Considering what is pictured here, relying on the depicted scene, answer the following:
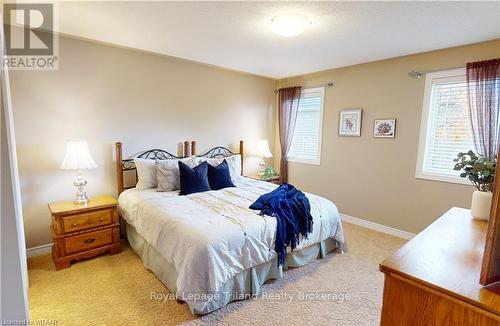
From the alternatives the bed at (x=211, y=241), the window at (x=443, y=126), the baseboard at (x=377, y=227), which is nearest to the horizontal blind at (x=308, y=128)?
the baseboard at (x=377, y=227)

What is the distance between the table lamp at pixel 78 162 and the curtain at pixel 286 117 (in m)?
3.26

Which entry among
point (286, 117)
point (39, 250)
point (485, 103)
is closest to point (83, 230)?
point (39, 250)

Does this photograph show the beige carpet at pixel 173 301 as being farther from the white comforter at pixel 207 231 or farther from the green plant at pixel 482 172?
the green plant at pixel 482 172

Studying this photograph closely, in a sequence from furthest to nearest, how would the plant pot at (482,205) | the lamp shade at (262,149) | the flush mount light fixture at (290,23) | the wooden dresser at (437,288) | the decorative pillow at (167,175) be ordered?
the lamp shade at (262,149) → the decorative pillow at (167,175) → the flush mount light fixture at (290,23) → the plant pot at (482,205) → the wooden dresser at (437,288)

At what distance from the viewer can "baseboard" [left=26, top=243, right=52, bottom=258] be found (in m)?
2.83

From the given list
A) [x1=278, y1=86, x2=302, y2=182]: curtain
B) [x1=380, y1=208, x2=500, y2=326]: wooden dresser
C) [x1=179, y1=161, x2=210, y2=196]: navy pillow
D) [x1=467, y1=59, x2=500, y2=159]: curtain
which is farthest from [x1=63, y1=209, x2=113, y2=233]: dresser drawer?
[x1=467, y1=59, x2=500, y2=159]: curtain

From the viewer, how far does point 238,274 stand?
7.00 feet

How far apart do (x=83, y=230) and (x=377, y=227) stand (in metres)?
3.86

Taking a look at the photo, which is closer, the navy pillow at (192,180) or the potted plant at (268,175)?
the navy pillow at (192,180)

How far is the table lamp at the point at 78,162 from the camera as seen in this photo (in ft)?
8.73

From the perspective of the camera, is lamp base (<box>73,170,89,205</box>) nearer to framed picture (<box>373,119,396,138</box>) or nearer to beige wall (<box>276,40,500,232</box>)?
beige wall (<box>276,40,500,232</box>)

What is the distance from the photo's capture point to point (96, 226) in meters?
2.77

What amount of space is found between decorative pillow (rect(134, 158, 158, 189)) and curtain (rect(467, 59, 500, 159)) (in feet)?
12.6

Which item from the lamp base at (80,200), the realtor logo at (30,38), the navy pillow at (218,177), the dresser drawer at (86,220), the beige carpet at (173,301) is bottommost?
the beige carpet at (173,301)
